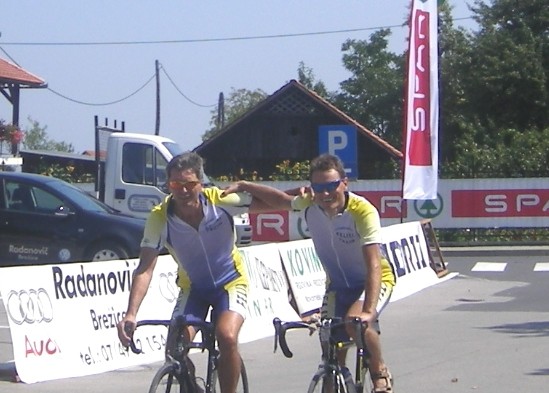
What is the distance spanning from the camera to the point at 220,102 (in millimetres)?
83375

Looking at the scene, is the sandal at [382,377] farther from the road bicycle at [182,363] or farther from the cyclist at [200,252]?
the road bicycle at [182,363]

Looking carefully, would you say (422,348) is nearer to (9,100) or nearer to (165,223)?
(165,223)

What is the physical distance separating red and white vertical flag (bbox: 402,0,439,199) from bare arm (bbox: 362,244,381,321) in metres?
16.1

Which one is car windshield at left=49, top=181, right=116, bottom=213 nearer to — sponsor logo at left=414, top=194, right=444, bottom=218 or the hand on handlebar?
the hand on handlebar

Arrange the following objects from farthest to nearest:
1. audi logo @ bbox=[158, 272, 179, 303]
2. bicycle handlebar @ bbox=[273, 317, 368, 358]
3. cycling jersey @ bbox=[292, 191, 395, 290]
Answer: audi logo @ bbox=[158, 272, 179, 303], cycling jersey @ bbox=[292, 191, 395, 290], bicycle handlebar @ bbox=[273, 317, 368, 358]

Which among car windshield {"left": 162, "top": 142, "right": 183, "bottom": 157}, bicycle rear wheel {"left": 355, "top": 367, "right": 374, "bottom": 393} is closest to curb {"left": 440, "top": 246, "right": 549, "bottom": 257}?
car windshield {"left": 162, "top": 142, "right": 183, "bottom": 157}

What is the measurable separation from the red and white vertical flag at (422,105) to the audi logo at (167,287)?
10356 mm

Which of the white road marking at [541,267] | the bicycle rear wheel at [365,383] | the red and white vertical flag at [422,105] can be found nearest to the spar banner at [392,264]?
the red and white vertical flag at [422,105]

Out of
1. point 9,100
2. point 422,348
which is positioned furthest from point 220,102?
point 422,348

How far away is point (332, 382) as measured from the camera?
6.55 meters

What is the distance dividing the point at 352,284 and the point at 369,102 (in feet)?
220

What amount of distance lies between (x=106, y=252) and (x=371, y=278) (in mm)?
12028

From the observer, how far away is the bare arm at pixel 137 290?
21.9 ft

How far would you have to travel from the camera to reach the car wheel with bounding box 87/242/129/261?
18203 mm
